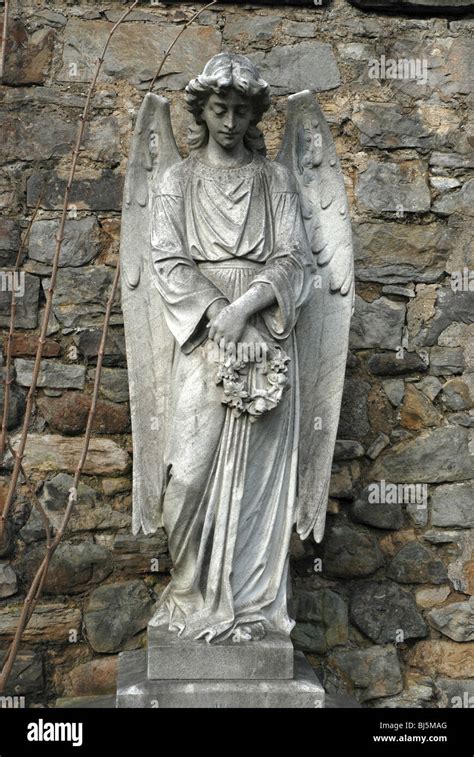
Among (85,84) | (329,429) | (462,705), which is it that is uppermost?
(85,84)

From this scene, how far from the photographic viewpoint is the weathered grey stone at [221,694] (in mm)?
3668

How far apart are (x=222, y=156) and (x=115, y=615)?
212 centimetres

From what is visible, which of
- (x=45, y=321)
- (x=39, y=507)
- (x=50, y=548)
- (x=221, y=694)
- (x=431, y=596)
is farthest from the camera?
(x=431, y=596)

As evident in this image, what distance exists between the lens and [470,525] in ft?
16.6

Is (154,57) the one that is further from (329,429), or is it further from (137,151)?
(329,429)

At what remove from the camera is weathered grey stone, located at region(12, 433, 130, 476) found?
491 centimetres

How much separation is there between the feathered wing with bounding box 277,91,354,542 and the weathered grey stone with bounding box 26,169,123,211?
1.27m

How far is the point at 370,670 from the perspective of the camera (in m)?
4.90

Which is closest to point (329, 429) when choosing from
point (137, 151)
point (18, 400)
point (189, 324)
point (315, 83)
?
point (189, 324)

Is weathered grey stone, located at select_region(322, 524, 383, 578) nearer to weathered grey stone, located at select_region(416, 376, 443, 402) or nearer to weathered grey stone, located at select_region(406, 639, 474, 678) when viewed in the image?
weathered grey stone, located at select_region(406, 639, 474, 678)

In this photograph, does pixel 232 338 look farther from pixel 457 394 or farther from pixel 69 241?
pixel 457 394

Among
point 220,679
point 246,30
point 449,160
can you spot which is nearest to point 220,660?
point 220,679

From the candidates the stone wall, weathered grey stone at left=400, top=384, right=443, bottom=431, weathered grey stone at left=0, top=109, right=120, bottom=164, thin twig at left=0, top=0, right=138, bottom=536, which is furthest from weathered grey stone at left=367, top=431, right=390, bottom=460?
weathered grey stone at left=0, top=109, right=120, bottom=164

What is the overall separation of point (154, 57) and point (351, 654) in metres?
2.99
